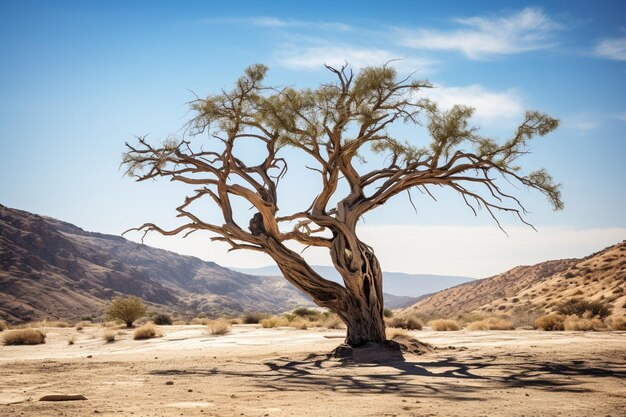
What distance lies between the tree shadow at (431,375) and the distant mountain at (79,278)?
1485 inches

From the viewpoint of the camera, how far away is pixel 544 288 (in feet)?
165

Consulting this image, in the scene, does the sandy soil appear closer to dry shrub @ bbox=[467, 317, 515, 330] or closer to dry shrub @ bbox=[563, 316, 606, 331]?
dry shrub @ bbox=[563, 316, 606, 331]

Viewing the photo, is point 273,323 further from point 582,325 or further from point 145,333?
point 582,325

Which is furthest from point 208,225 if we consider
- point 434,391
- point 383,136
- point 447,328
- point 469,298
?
point 469,298

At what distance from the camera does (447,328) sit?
88.1 ft

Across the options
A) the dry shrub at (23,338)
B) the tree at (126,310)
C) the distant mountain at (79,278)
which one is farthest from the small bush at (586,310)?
the distant mountain at (79,278)

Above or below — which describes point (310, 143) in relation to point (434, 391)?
above

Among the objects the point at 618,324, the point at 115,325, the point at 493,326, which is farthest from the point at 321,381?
the point at 115,325

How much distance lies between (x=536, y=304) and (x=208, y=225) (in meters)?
34.1

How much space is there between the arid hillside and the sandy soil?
1999 centimetres

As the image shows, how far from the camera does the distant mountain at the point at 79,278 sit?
181ft

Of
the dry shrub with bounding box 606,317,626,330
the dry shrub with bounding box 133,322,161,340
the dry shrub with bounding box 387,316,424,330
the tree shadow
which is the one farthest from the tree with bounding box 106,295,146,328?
the dry shrub with bounding box 606,317,626,330

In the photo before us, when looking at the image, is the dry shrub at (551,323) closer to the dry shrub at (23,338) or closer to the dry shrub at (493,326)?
the dry shrub at (493,326)

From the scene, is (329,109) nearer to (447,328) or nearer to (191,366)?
(191,366)
